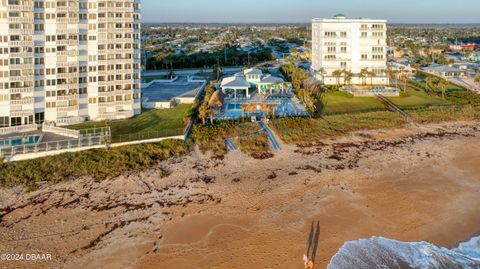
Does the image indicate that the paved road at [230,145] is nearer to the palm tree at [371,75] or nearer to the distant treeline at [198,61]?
the palm tree at [371,75]

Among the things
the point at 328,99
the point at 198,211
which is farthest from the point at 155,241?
the point at 328,99

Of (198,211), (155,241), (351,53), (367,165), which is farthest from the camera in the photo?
(351,53)

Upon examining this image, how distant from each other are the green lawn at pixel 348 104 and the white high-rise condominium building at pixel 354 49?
1201 centimetres

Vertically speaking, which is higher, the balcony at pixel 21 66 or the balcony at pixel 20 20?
the balcony at pixel 20 20

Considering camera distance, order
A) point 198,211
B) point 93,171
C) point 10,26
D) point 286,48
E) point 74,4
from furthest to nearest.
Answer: point 286,48 < point 74,4 < point 10,26 < point 93,171 < point 198,211

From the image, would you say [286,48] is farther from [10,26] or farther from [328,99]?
[10,26]

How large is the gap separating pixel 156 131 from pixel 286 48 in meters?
125

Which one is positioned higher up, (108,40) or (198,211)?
(108,40)

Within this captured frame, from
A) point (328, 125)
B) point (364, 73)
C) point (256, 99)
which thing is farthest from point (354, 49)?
point (328, 125)

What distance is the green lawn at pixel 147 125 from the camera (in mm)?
39428

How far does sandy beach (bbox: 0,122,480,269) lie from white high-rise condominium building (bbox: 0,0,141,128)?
16188 millimetres

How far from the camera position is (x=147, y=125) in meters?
45.1

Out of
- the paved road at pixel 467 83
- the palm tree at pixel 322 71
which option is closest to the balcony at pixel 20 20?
the palm tree at pixel 322 71

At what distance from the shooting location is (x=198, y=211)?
26719 mm
